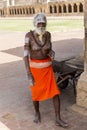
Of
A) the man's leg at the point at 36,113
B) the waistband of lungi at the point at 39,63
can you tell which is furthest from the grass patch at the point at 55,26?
the waistband of lungi at the point at 39,63

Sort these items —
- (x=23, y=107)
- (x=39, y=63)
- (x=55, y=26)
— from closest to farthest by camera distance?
(x=39, y=63) → (x=23, y=107) → (x=55, y=26)

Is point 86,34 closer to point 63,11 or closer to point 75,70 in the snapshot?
point 75,70

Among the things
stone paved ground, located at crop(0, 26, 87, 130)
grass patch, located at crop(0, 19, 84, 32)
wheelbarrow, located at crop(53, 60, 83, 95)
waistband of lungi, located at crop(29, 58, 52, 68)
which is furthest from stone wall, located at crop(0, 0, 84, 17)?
waistband of lungi, located at crop(29, 58, 52, 68)

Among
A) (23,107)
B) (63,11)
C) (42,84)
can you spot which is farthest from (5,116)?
(63,11)

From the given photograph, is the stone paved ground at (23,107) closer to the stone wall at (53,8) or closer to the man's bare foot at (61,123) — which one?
the man's bare foot at (61,123)

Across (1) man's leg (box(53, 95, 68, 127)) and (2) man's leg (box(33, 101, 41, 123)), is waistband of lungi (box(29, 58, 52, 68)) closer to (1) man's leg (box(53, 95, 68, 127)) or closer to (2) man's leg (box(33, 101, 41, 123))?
(1) man's leg (box(53, 95, 68, 127))

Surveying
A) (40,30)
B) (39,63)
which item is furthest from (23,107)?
(40,30)

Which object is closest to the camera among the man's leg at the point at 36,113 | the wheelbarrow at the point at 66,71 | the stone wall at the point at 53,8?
the man's leg at the point at 36,113

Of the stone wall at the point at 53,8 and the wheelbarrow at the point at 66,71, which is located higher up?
the wheelbarrow at the point at 66,71

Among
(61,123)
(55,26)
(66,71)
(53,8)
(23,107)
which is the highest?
(66,71)

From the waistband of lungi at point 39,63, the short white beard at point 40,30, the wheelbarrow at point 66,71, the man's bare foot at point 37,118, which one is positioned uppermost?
the short white beard at point 40,30

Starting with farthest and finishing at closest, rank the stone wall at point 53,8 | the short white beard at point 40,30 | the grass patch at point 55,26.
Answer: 1. the stone wall at point 53,8
2. the grass patch at point 55,26
3. the short white beard at point 40,30

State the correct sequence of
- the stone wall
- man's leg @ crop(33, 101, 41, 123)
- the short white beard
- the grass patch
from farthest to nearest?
1. the stone wall
2. the grass patch
3. man's leg @ crop(33, 101, 41, 123)
4. the short white beard

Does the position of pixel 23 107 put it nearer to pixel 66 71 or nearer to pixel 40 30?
pixel 66 71
